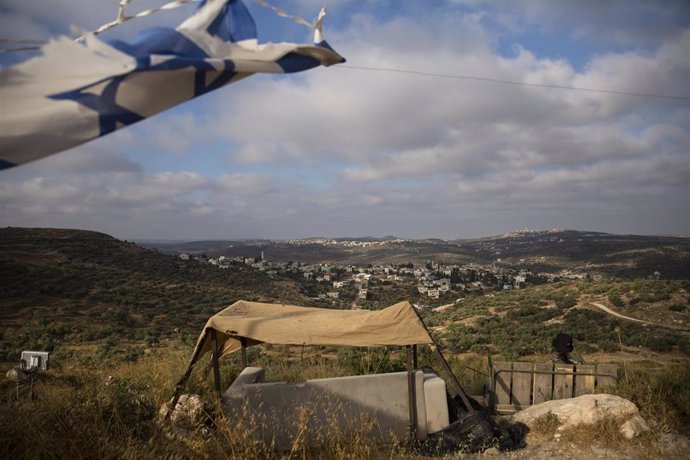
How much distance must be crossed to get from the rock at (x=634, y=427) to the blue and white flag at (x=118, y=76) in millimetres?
6619

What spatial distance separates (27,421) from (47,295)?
3088 cm

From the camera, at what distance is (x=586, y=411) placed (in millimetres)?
6258

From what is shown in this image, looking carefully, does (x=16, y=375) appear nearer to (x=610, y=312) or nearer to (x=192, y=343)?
(x=192, y=343)

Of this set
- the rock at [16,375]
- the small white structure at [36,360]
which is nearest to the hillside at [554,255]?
the small white structure at [36,360]

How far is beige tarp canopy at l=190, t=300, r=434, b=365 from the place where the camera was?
6547 mm

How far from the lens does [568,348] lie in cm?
770

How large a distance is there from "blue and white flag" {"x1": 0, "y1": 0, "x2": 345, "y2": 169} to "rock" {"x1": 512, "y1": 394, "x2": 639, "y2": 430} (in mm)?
6484

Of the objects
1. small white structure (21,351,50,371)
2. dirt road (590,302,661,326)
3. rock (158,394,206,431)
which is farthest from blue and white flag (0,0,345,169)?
dirt road (590,302,661,326)

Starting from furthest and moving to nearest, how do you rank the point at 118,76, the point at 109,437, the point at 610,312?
the point at 610,312 → the point at 109,437 → the point at 118,76

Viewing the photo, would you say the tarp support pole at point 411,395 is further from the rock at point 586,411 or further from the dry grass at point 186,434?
the rock at point 586,411

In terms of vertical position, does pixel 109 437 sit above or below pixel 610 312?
above

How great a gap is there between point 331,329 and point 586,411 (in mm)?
4082

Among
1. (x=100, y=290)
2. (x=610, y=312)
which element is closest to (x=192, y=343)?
(x=100, y=290)

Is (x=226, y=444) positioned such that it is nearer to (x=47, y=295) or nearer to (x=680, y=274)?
(x=47, y=295)
